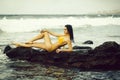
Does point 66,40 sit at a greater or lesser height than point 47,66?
greater

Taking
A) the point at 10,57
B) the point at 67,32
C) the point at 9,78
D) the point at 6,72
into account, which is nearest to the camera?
the point at 9,78

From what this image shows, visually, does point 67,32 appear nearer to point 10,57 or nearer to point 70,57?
point 70,57

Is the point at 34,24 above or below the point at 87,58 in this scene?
below

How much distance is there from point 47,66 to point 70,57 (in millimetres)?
802

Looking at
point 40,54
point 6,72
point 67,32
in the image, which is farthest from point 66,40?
point 6,72

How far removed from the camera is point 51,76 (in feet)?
26.6

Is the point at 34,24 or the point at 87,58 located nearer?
the point at 87,58

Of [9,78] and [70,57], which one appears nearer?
[9,78]

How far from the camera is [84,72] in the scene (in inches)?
341

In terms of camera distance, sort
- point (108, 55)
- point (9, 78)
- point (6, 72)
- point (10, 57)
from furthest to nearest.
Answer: point (10, 57)
point (108, 55)
point (6, 72)
point (9, 78)

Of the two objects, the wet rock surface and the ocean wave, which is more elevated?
the wet rock surface

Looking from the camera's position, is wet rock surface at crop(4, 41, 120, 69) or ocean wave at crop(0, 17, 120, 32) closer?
wet rock surface at crop(4, 41, 120, 69)

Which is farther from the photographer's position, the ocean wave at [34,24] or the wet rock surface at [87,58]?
the ocean wave at [34,24]

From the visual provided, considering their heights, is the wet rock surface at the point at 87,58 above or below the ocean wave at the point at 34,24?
above
